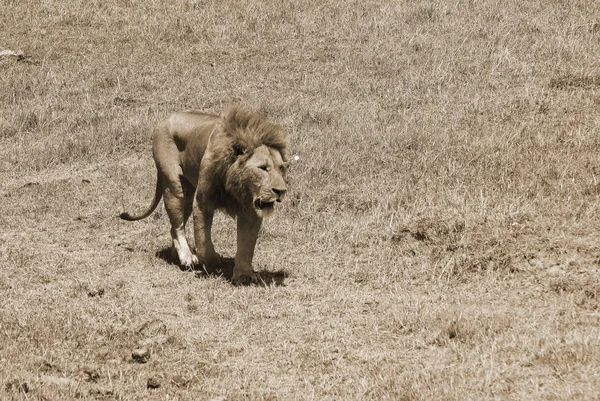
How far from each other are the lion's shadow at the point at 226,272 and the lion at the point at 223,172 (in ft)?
0.23

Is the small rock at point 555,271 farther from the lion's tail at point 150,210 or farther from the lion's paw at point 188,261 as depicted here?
the lion's tail at point 150,210

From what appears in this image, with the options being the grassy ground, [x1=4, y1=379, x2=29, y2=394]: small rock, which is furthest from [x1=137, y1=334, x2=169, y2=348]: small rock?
[x1=4, y1=379, x2=29, y2=394]: small rock

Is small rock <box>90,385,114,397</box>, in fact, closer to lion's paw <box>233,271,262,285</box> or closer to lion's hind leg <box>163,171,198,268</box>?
lion's paw <box>233,271,262,285</box>

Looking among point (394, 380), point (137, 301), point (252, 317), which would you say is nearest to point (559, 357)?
point (394, 380)

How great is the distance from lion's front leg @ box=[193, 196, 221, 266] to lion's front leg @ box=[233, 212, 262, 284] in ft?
1.20

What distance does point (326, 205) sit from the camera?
34.0 ft

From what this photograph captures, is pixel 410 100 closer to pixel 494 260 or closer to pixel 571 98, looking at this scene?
pixel 571 98

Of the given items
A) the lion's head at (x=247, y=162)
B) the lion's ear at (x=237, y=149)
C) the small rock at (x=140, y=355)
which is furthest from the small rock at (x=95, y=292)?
the lion's ear at (x=237, y=149)

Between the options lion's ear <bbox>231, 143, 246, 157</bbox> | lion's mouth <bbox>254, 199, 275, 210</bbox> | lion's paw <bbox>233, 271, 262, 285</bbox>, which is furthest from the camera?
lion's paw <bbox>233, 271, 262, 285</bbox>

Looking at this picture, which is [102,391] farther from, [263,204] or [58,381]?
[263,204]

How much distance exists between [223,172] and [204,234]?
74 centimetres

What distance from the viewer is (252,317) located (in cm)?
710

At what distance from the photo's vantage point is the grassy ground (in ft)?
19.9

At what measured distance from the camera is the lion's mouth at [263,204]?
7.33m
